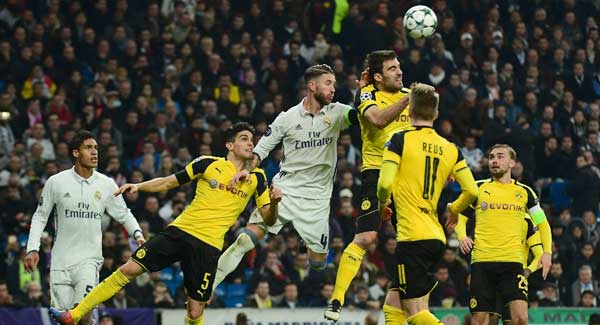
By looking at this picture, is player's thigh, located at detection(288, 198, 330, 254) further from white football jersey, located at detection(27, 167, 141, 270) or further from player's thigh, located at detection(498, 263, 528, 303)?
player's thigh, located at detection(498, 263, 528, 303)

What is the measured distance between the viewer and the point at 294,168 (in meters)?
14.2

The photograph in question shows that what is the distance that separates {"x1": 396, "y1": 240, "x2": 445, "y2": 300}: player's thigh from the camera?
38.6 ft

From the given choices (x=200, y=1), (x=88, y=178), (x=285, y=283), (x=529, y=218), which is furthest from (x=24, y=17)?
(x=529, y=218)

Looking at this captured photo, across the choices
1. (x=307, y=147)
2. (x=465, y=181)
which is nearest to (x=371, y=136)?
(x=307, y=147)

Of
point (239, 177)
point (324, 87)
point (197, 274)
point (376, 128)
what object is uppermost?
point (324, 87)

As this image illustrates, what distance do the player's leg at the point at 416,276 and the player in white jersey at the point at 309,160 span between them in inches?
99.3

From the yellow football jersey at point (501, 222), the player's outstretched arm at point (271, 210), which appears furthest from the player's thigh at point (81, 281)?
the yellow football jersey at point (501, 222)

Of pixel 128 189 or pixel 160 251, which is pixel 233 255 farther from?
pixel 128 189

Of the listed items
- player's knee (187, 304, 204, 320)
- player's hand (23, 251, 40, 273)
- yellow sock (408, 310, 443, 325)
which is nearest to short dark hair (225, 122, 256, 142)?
player's knee (187, 304, 204, 320)

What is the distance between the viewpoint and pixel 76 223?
1412 centimetres

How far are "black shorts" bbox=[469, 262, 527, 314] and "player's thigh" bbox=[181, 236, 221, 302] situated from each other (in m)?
3.29

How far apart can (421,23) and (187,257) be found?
13.5 ft

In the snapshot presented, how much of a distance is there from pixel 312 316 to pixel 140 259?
5819mm

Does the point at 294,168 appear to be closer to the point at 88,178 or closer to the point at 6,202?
the point at 88,178
